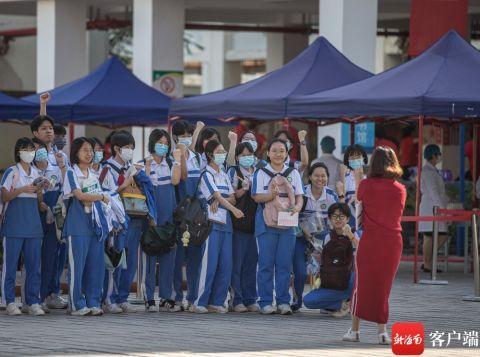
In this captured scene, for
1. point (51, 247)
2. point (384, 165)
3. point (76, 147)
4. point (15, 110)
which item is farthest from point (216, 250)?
point (15, 110)

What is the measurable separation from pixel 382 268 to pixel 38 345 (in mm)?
2890

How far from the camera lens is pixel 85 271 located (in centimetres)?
1462

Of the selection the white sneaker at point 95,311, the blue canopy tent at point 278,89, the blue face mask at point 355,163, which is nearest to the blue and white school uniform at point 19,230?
the white sneaker at point 95,311

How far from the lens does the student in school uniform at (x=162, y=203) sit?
15.2 metres

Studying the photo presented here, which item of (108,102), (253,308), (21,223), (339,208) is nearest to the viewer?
(339,208)

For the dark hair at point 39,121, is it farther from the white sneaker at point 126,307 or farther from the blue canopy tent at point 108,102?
the blue canopy tent at point 108,102

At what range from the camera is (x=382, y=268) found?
12.2m

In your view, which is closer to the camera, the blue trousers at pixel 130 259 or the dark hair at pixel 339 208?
the dark hair at pixel 339 208

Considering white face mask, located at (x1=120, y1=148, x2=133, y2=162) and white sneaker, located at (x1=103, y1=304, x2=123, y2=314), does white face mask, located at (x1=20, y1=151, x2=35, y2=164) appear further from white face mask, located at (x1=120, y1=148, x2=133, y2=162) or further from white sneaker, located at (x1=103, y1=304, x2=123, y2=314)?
white sneaker, located at (x1=103, y1=304, x2=123, y2=314)

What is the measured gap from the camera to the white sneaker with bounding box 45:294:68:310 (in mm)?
15352

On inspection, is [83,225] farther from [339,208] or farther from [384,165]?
[384,165]

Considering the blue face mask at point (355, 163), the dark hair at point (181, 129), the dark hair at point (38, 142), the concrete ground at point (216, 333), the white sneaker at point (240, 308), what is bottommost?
the white sneaker at point (240, 308)

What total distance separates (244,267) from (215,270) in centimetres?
56

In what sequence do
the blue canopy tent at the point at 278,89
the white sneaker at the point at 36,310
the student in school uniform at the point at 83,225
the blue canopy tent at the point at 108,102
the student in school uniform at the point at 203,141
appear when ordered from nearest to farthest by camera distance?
the student in school uniform at the point at 83,225
the white sneaker at the point at 36,310
the student in school uniform at the point at 203,141
the blue canopy tent at the point at 278,89
the blue canopy tent at the point at 108,102
